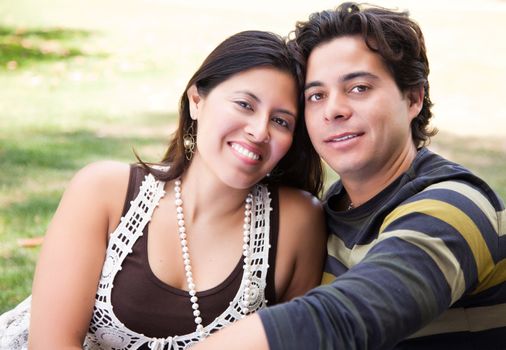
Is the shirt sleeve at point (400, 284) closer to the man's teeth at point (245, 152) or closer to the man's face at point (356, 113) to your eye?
→ the man's face at point (356, 113)

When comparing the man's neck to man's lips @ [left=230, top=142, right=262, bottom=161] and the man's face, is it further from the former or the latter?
man's lips @ [left=230, top=142, right=262, bottom=161]

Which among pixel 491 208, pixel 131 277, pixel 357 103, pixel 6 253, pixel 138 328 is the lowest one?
pixel 6 253

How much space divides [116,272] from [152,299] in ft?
0.54

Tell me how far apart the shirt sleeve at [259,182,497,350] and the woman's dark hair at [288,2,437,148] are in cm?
66

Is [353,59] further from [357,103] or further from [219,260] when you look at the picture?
[219,260]

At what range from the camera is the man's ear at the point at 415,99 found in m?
3.11

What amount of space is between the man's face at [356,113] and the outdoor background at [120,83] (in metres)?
2.16

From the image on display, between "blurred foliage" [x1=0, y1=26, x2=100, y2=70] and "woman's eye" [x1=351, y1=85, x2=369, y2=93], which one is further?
"blurred foliage" [x1=0, y1=26, x2=100, y2=70]

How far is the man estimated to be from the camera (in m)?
2.10

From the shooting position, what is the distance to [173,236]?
10.3 feet

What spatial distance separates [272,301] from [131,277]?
58cm

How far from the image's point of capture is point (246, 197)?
3252mm

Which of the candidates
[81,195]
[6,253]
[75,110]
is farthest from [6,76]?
[81,195]

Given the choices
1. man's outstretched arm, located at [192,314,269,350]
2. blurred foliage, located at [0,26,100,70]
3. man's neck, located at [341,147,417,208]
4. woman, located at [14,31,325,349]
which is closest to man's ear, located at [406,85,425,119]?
man's neck, located at [341,147,417,208]
